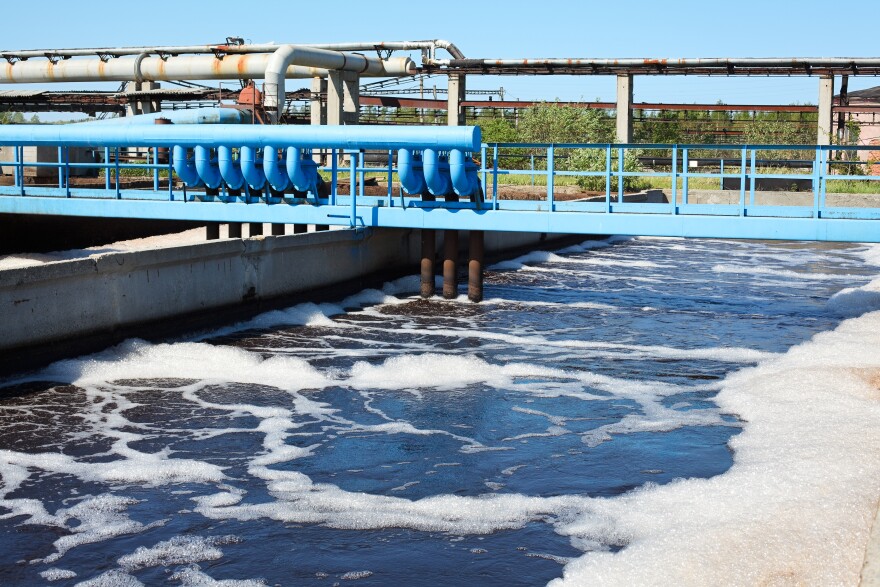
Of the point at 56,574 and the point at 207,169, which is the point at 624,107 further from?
the point at 56,574

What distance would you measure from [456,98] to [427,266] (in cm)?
1811

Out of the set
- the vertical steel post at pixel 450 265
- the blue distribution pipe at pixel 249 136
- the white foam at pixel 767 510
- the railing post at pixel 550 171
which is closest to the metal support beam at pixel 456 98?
the vertical steel post at pixel 450 265

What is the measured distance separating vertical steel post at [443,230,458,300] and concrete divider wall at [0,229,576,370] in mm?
1684

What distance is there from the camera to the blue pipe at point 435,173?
13.8 meters

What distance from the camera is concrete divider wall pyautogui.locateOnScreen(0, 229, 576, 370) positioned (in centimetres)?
1135

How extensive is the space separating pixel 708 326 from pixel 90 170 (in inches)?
729

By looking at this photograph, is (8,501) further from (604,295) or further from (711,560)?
(604,295)

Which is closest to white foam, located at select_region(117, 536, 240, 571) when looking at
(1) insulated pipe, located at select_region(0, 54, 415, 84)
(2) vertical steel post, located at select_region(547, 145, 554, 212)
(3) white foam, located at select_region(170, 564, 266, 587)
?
(3) white foam, located at select_region(170, 564, 266, 587)

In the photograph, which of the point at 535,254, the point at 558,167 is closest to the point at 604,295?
the point at 535,254

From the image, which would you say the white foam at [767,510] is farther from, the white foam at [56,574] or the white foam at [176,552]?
the white foam at [56,574]

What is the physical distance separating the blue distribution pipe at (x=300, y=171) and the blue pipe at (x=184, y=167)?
5.34 ft

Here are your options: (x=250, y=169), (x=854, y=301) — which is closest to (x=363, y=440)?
(x=250, y=169)

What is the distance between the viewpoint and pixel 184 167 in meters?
15.3

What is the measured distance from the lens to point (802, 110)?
39.4 m
